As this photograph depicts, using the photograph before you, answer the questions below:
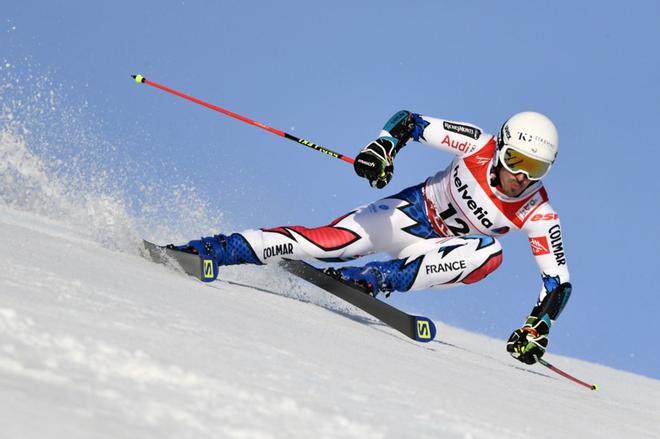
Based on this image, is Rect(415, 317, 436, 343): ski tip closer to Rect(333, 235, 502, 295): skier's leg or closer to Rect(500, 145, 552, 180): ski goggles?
Rect(333, 235, 502, 295): skier's leg

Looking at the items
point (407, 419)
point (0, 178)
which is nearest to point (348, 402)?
point (407, 419)

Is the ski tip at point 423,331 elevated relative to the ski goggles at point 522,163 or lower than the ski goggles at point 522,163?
lower

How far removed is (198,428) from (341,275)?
377cm

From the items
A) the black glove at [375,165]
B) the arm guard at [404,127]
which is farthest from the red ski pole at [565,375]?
the arm guard at [404,127]

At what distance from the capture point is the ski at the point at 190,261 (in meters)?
5.05

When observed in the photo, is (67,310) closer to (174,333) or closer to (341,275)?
(174,333)

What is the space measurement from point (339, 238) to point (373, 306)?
1.46 ft

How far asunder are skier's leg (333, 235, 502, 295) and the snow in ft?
0.81

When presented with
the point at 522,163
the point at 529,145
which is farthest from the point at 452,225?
the point at 529,145

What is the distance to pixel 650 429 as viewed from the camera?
4316mm

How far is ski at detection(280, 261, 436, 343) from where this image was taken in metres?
→ 5.50

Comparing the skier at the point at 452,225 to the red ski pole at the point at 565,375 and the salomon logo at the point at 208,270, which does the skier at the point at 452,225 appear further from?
the salomon logo at the point at 208,270

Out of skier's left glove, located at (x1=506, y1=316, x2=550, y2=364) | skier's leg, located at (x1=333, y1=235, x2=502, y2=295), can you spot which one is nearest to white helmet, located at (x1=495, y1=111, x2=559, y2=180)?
skier's leg, located at (x1=333, y1=235, x2=502, y2=295)

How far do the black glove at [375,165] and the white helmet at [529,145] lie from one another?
66 centimetres
